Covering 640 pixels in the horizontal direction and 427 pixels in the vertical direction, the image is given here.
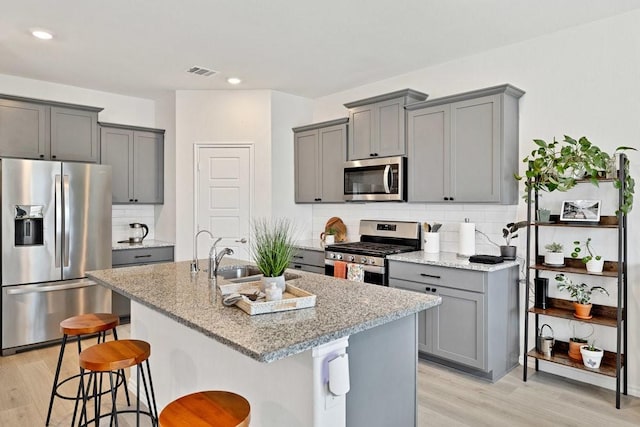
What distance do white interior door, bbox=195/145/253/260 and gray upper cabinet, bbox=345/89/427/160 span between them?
1327 millimetres

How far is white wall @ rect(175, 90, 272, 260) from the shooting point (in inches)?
195

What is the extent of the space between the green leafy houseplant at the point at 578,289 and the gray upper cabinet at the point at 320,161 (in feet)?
7.51

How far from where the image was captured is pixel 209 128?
4973mm

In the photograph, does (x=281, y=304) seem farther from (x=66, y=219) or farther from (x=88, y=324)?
(x=66, y=219)

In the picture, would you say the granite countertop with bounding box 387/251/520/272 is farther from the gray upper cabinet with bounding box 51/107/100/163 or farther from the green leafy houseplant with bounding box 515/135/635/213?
the gray upper cabinet with bounding box 51/107/100/163

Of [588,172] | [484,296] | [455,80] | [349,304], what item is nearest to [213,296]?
[349,304]

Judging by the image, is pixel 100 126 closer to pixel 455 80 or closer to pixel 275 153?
pixel 275 153

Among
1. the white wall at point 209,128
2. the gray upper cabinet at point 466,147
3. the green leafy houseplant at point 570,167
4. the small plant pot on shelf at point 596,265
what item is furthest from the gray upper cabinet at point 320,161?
the small plant pot on shelf at point 596,265

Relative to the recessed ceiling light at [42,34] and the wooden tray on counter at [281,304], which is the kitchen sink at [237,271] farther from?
the recessed ceiling light at [42,34]

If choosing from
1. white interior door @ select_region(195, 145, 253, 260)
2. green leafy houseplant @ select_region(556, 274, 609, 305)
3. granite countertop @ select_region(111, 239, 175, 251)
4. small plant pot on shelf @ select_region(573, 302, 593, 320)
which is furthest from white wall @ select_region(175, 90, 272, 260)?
small plant pot on shelf @ select_region(573, 302, 593, 320)

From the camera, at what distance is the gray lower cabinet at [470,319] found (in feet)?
10.4

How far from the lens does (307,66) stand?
13.6 ft

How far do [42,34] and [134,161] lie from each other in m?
1.94

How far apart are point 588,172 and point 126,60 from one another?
4.06m
